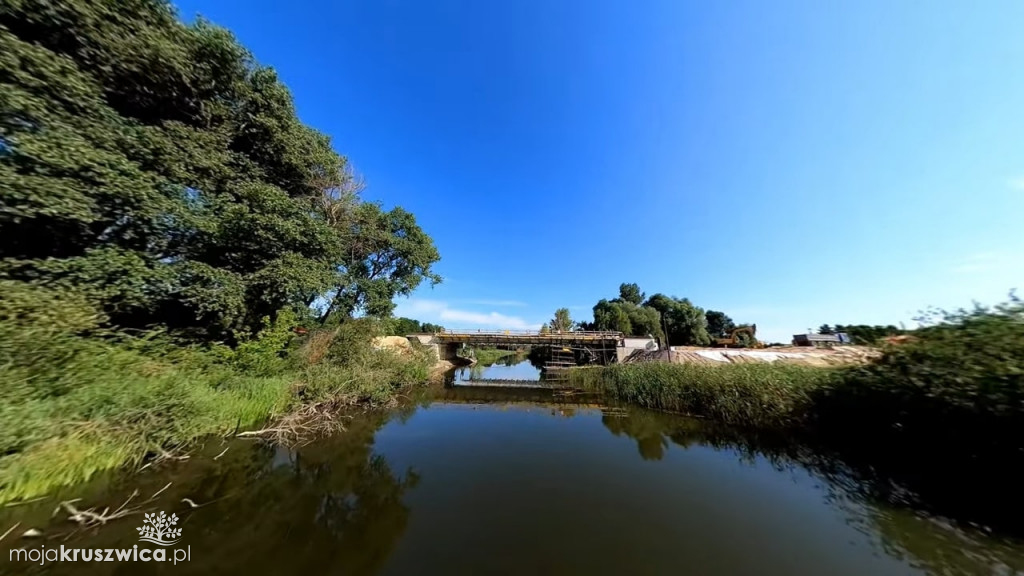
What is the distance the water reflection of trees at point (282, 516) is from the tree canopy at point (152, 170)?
20.7ft

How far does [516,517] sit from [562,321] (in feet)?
161

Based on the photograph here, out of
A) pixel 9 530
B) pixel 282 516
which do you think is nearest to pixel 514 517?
pixel 282 516

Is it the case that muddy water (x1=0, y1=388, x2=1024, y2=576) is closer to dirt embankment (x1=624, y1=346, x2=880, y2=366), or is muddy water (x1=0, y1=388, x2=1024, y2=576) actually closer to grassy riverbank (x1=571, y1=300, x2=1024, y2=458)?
grassy riverbank (x1=571, y1=300, x2=1024, y2=458)

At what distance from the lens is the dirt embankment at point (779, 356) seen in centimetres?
915

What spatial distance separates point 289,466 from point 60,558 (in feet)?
10.9

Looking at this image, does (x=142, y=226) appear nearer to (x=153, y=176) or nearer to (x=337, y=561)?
(x=153, y=176)

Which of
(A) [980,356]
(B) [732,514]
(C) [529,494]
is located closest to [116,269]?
(C) [529,494]

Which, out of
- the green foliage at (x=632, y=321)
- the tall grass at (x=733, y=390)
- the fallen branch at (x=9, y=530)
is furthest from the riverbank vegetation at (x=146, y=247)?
the green foliage at (x=632, y=321)

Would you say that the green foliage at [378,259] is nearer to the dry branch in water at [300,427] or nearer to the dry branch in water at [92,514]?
the dry branch in water at [300,427]

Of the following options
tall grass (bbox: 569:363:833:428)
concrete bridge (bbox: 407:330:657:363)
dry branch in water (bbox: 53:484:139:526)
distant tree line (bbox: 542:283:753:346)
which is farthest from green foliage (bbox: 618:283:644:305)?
dry branch in water (bbox: 53:484:139:526)

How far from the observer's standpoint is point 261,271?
11664 millimetres

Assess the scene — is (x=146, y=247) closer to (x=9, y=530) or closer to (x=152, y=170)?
(x=152, y=170)

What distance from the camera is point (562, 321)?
53.4 meters

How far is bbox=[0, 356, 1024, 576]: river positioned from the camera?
388 centimetres
